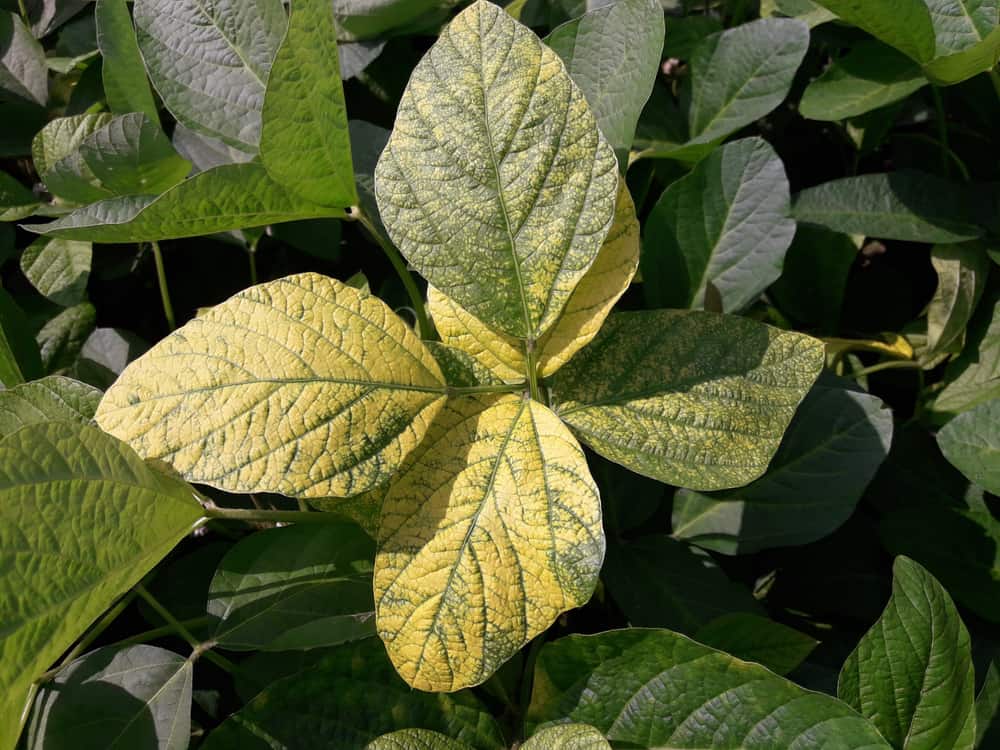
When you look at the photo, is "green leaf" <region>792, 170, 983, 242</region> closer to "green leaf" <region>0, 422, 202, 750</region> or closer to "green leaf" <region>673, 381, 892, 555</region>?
"green leaf" <region>673, 381, 892, 555</region>

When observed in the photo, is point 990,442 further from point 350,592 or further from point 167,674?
point 167,674

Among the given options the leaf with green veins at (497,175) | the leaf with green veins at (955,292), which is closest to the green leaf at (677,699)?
the leaf with green veins at (497,175)

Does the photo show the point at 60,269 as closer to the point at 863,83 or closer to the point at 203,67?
the point at 203,67

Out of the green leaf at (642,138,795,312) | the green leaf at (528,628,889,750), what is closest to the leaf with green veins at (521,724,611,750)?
the green leaf at (528,628,889,750)

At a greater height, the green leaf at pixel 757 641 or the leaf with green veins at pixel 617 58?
the leaf with green veins at pixel 617 58

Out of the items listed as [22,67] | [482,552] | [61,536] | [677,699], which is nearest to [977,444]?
[677,699]

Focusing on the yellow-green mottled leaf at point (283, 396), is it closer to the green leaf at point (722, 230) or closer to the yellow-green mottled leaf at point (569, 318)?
the yellow-green mottled leaf at point (569, 318)

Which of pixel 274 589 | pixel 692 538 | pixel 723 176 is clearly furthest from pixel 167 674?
pixel 723 176
